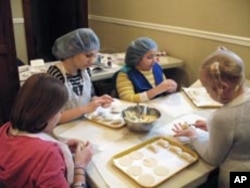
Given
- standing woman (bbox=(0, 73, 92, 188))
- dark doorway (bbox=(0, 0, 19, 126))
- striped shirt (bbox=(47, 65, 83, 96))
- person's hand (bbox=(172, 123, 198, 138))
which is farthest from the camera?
dark doorway (bbox=(0, 0, 19, 126))

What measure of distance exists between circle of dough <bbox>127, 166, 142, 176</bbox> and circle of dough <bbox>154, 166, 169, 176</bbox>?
0.06m

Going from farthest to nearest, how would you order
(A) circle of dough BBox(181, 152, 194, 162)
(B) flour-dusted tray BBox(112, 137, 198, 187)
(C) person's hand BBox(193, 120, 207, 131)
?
1. (C) person's hand BBox(193, 120, 207, 131)
2. (A) circle of dough BBox(181, 152, 194, 162)
3. (B) flour-dusted tray BBox(112, 137, 198, 187)

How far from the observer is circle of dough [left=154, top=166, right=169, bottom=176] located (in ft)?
3.55

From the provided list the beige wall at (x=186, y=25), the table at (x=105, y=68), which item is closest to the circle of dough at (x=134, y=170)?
the table at (x=105, y=68)

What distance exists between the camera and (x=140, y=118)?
1453mm

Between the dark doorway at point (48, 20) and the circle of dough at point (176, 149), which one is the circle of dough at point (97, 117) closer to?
the circle of dough at point (176, 149)

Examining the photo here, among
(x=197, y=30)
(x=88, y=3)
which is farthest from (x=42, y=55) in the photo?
(x=197, y=30)

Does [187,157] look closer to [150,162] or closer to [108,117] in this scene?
[150,162]

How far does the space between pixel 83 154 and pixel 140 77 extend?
37.8 inches

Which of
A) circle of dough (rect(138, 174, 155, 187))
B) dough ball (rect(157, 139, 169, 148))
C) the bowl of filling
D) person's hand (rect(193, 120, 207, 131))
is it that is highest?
the bowl of filling

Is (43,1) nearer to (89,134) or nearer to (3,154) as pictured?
(89,134)

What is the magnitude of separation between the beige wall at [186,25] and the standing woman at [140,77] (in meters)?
0.73

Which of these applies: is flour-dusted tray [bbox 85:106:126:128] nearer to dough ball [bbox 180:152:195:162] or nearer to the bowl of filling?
the bowl of filling

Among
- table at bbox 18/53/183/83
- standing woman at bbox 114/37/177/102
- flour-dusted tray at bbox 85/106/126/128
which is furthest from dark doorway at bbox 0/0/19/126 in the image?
flour-dusted tray at bbox 85/106/126/128
